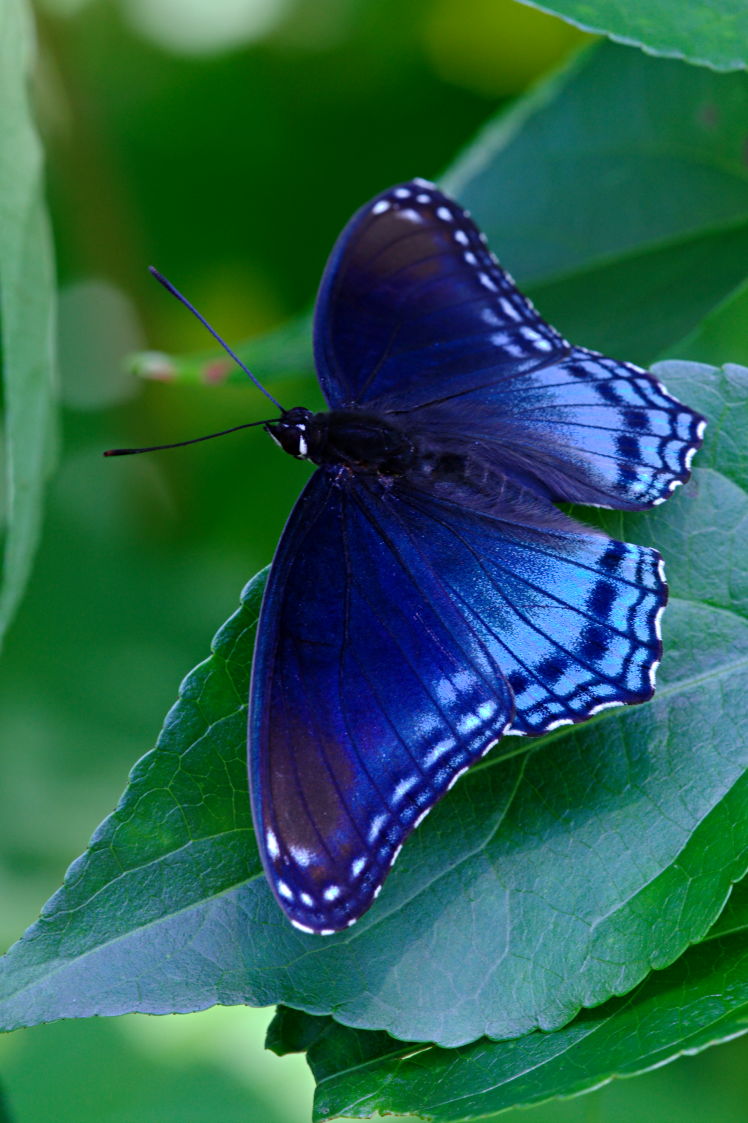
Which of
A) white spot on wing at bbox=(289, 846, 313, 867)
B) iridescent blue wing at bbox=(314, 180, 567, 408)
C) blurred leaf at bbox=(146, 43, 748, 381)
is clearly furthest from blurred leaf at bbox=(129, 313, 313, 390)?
white spot on wing at bbox=(289, 846, 313, 867)

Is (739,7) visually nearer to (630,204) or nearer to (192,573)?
(630,204)

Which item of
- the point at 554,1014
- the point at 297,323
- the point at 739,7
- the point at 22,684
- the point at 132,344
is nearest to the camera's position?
the point at 554,1014

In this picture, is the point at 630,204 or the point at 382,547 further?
the point at 630,204

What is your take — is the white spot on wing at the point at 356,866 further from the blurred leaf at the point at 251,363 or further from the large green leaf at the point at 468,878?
the blurred leaf at the point at 251,363

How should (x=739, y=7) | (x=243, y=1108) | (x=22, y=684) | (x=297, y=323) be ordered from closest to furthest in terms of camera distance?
(x=739, y=7), (x=243, y=1108), (x=297, y=323), (x=22, y=684)

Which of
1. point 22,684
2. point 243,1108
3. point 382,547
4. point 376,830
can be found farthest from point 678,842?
point 22,684
